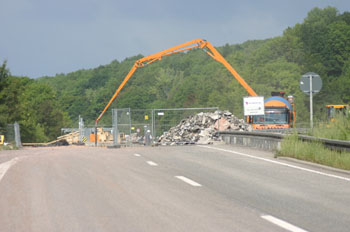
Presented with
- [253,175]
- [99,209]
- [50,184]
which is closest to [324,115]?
[253,175]

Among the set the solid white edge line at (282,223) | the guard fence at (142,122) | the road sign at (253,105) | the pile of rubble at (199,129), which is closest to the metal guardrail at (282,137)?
the pile of rubble at (199,129)

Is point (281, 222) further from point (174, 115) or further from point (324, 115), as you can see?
point (174, 115)

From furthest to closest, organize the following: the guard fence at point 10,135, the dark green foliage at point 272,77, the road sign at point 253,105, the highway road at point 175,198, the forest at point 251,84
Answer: the dark green foliage at point 272,77
the forest at point 251,84
the guard fence at point 10,135
the road sign at point 253,105
the highway road at point 175,198

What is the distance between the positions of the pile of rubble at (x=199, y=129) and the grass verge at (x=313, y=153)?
11188 mm

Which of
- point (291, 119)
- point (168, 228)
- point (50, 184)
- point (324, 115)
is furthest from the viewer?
point (291, 119)

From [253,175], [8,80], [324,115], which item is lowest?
[253,175]

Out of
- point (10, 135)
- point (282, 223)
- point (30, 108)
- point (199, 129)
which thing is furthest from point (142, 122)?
point (30, 108)

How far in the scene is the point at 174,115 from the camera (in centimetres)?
3278

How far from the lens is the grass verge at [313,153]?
14531 millimetres

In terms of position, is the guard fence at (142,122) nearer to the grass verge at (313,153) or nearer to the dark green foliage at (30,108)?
the grass verge at (313,153)

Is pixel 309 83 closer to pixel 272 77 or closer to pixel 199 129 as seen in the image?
pixel 199 129

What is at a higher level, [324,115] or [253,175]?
[324,115]

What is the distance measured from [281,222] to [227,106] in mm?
99806

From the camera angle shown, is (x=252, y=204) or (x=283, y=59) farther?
(x=283, y=59)
